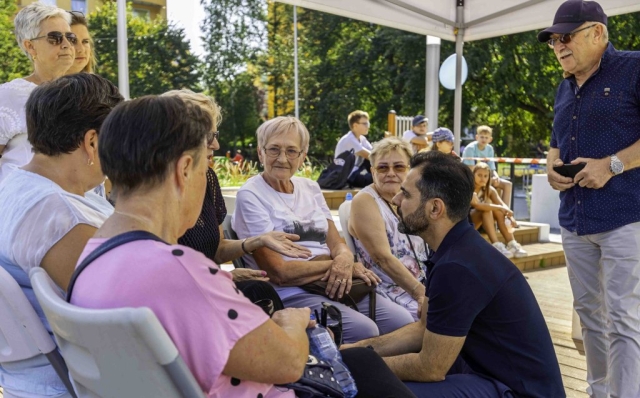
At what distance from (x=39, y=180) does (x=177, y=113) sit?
611mm

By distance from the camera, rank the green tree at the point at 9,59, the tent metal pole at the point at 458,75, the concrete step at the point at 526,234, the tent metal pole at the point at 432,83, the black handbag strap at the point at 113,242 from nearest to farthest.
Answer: the black handbag strap at the point at 113,242
the tent metal pole at the point at 458,75
the tent metal pole at the point at 432,83
the concrete step at the point at 526,234
the green tree at the point at 9,59

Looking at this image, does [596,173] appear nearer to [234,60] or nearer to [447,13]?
[447,13]

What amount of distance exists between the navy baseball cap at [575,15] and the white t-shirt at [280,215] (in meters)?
1.44

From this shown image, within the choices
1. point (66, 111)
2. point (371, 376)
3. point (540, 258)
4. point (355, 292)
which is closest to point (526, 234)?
point (540, 258)

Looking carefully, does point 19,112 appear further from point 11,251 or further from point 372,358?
point 372,358

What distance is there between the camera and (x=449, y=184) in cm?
222

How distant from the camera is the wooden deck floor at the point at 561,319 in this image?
3.61 meters

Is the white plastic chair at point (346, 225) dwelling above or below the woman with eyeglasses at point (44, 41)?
below

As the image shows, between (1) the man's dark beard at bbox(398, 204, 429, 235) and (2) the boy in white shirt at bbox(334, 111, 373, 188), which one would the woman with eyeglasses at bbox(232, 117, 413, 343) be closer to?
(1) the man's dark beard at bbox(398, 204, 429, 235)

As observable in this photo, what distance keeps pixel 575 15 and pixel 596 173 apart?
74cm

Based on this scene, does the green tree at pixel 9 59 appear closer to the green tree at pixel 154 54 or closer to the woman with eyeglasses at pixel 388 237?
the green tree at pixel 154 54

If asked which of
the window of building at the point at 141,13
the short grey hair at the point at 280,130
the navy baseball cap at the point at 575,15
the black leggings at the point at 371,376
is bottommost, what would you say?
the black leggings at the point at 371,376

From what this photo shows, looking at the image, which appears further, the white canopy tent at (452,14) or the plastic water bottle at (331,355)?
the white canopy tent at (452,14)

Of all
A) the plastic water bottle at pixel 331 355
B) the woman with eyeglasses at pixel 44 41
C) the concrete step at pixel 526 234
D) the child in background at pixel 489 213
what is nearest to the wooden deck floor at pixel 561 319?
the child in background at pixel 489 213
